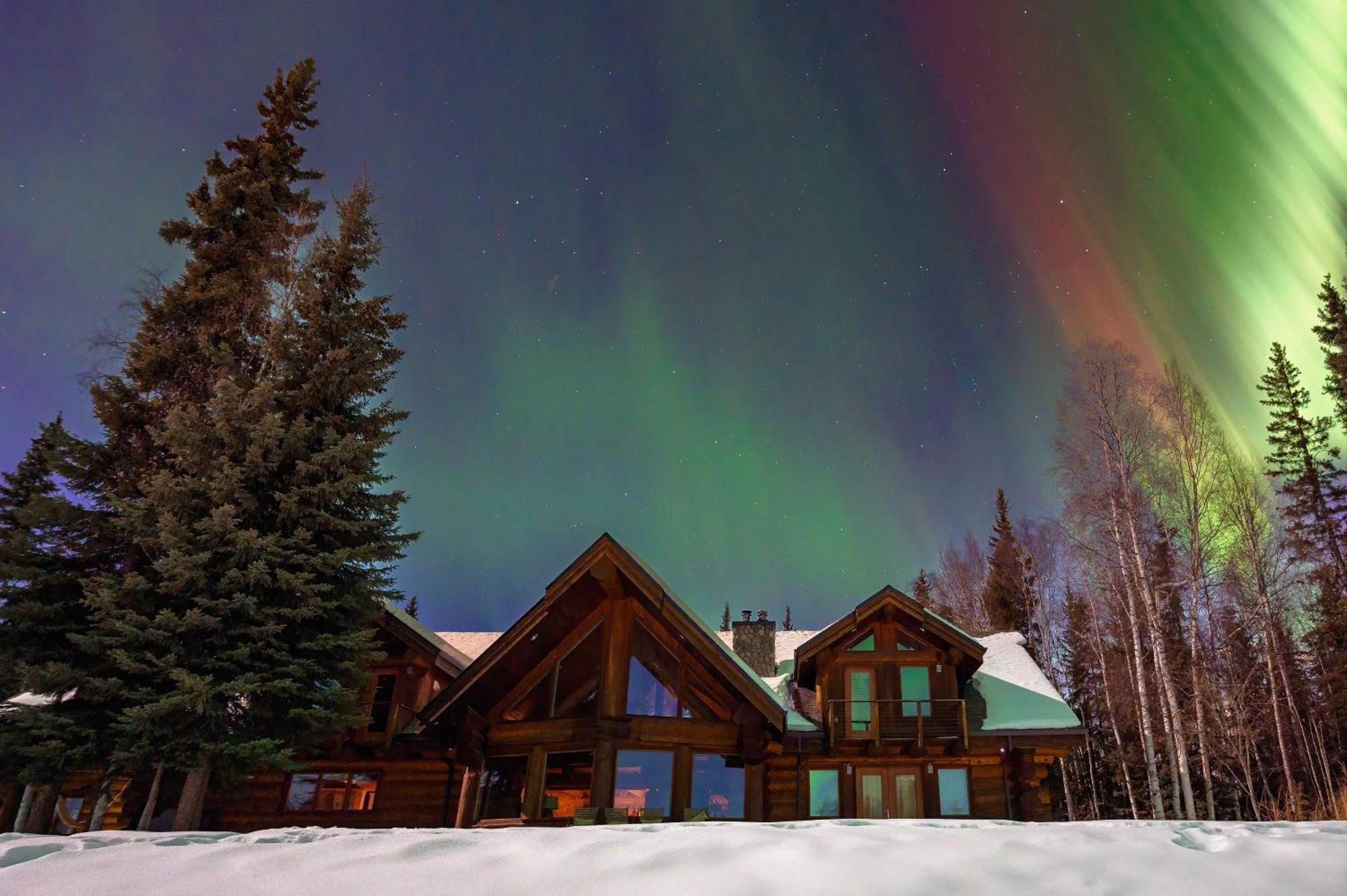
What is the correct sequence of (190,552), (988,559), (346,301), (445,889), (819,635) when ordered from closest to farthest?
(445,889), (190,552), (346,301), (819,635), (988,559)

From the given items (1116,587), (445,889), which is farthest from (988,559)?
(445,889)

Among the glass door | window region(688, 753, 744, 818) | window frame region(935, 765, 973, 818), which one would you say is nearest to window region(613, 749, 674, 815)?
window region(688, 753, 744, 818)

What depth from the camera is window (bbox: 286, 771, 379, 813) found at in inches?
722

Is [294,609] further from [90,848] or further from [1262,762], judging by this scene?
[1262,762]

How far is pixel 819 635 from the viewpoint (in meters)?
19.5

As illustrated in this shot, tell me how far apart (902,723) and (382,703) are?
485 inches

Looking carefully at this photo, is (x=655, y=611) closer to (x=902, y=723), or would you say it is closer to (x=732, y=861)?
(x=902, y=723)

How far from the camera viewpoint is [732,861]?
214 centimetres

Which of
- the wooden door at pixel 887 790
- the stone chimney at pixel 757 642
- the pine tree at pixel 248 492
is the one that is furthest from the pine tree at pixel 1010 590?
the pine tree at pixel 248 492

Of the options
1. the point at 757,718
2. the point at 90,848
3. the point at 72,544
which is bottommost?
the point at 90,848

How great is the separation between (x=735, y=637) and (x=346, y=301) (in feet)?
46.6

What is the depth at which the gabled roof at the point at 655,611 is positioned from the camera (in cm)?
1550

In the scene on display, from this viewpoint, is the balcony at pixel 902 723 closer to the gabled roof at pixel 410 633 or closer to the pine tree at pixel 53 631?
the gabled roof at pixel 410 633

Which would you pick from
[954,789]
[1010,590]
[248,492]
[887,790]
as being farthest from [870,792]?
[1010,590]
